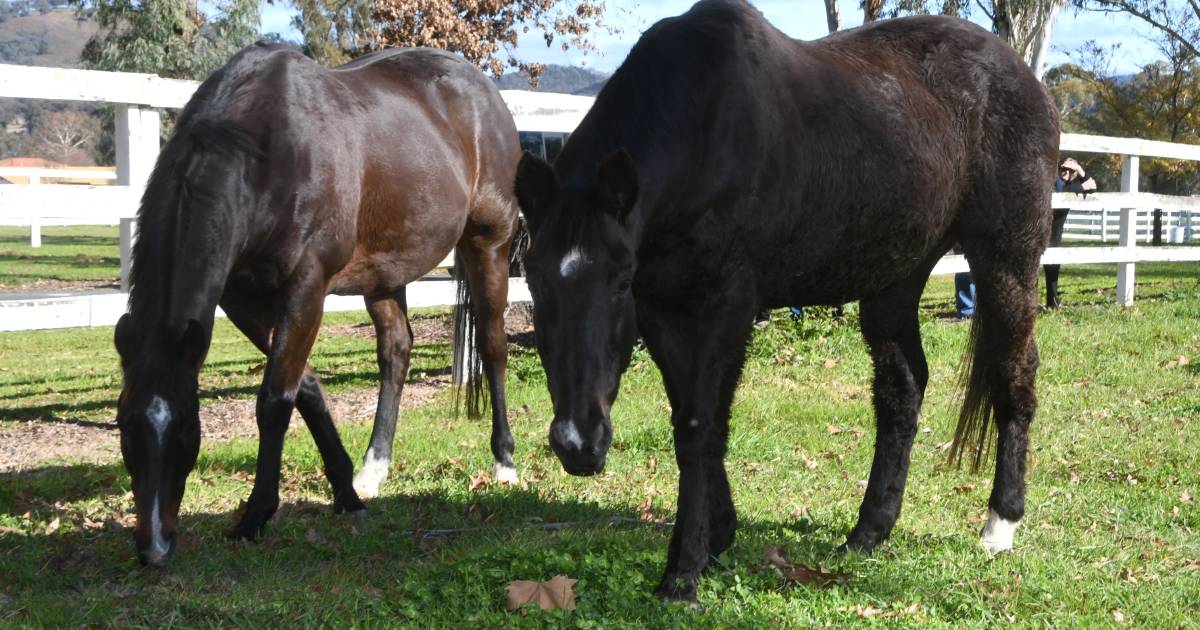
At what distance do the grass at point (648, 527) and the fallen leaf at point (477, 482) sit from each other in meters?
0.05

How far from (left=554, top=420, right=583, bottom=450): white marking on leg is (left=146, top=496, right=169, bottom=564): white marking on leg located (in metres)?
1.64

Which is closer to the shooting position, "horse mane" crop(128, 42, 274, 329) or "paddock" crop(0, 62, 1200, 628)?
"paddock" crop(0, 62, 1200, 628)

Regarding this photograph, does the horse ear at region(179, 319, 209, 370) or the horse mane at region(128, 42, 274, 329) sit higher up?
the horse mane at region(128, 42, 274, 329)

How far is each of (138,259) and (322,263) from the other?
2.74 ft

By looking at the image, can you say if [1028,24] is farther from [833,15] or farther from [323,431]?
[323,431]

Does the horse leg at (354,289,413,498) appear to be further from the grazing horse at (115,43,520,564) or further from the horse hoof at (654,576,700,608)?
the horse hoof at (654,576,700,608)

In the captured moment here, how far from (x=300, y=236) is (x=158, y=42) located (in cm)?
2250

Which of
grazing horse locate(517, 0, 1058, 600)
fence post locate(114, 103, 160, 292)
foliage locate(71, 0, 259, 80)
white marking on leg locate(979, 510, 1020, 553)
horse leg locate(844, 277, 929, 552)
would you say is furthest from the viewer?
foliage locate(71, 0, 259, 80)

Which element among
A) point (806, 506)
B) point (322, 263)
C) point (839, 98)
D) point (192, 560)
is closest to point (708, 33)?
point (839, 98)

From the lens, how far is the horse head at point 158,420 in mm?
3621

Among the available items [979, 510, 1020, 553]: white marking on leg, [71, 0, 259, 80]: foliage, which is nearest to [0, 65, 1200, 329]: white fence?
[979, 510, 1020, 553]: white marking on leg

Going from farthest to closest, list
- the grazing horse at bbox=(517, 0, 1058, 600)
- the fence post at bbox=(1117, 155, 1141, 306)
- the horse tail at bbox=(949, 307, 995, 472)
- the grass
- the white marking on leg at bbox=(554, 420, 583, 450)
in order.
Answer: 1. the fence post at bbox=(1117, 155, 1141, 306)
2. the horse tail at bbox=(949, 307, 995, 472)
3. the grass
4. the grazing horse at bbox=(517, 0, 1058, 600)
5. the white marking on leg at bbox=(554, 420, 583, 450)

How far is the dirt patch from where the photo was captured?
19.5ft

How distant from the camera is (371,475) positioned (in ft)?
17.7
